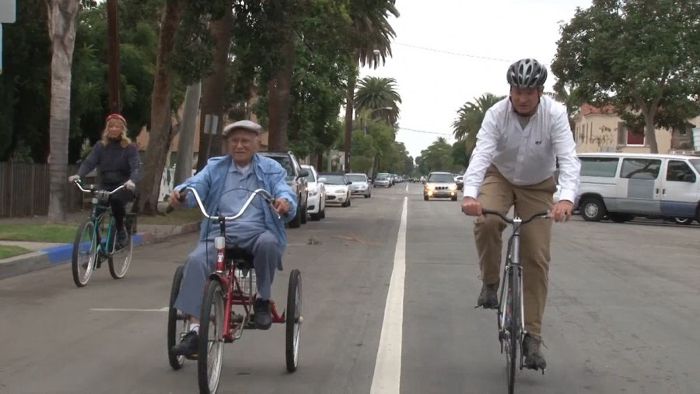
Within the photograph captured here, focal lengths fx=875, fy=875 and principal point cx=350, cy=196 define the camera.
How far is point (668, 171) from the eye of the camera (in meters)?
25.1

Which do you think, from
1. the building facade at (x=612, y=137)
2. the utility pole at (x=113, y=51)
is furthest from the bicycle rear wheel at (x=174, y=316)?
the building facade at (x=612, y=137)

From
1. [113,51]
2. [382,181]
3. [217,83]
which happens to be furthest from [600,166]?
[382,181]

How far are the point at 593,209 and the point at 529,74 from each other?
2207cm

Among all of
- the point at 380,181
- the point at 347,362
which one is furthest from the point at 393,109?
the point at 347,362

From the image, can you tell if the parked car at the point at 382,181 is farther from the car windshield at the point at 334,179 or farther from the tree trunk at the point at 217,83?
the tree trunk at the point at 217,83

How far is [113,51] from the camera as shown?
1811cm

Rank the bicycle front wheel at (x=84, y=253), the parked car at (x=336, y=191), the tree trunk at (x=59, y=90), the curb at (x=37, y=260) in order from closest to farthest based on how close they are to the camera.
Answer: the bicycle front wheel at (x=84, y=253) → the curb at (x=37, y=260) → the tree trunk at (x=59, y=90) → the parked car at (x=336, y=191)

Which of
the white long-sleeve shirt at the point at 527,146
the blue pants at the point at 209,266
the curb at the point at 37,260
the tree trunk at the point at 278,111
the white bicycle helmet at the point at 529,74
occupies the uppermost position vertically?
the tree trunk at the point at 278,111

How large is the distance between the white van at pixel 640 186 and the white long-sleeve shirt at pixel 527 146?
20.8 meters

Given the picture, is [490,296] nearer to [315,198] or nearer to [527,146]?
[527,146]

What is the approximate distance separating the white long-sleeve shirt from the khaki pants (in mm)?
117

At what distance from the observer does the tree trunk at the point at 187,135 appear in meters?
23.0

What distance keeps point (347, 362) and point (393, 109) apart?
92783 mm

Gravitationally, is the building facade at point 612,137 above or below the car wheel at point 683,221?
above
